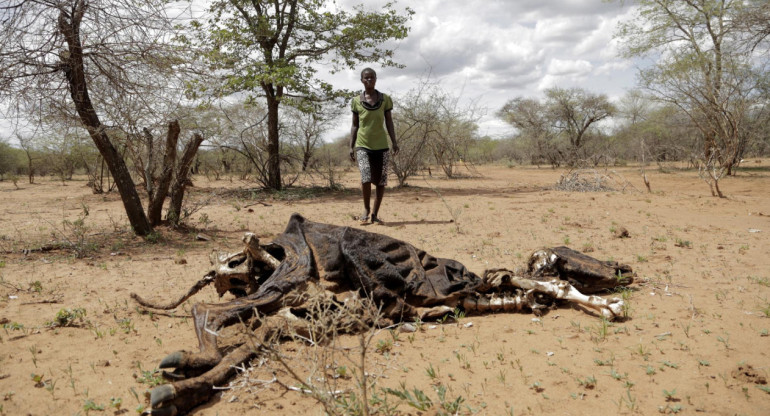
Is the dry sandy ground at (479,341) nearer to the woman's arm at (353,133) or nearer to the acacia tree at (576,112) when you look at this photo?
the woman's arm at (353,133)

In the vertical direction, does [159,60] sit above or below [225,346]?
above

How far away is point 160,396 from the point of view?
6.14 ft

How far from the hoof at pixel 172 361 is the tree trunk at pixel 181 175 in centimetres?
477

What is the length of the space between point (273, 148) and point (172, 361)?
10.7m

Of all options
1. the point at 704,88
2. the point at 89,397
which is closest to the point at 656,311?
the point at 89,397

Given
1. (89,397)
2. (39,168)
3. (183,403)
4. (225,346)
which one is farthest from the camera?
(39,168)

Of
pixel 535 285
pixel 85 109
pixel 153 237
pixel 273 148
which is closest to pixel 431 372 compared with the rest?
pixel 535 285

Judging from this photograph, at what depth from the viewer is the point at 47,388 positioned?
2236 millimetres

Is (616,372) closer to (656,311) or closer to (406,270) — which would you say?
(656,311)

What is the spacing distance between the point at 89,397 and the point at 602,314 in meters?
3.00

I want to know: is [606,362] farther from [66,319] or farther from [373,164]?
[373,164]

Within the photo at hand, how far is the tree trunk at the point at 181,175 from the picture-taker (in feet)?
20.5

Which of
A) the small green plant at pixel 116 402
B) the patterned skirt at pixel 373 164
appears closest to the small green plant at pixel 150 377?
the small green plant at pixel 116 402

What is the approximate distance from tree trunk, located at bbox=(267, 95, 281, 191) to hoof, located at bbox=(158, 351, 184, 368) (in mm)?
10397
